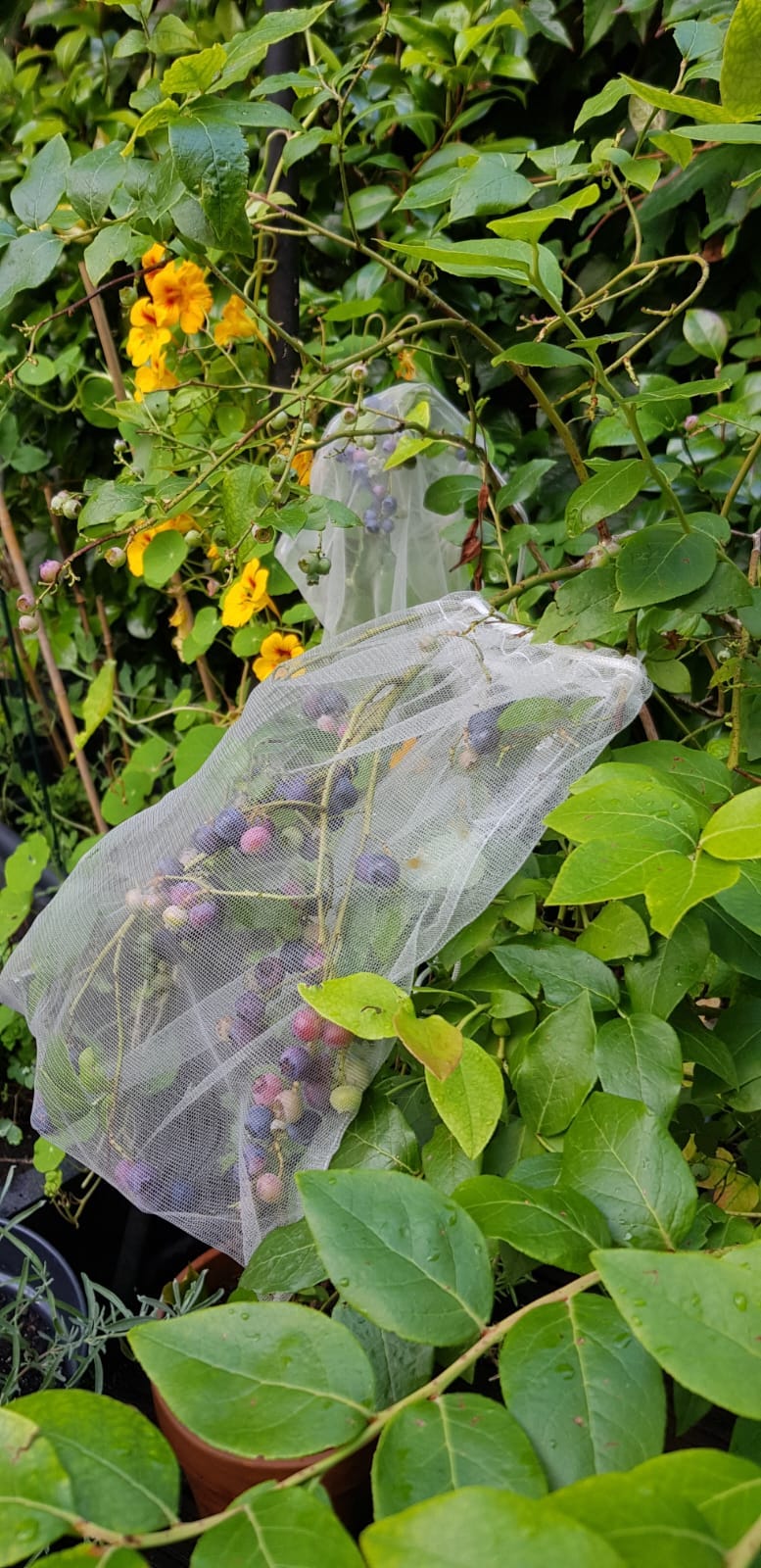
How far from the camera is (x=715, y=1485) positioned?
205mm

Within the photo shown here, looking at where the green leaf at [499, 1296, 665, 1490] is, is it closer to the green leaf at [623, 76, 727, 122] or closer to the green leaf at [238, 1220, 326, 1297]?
the green leaf at [238, 1220, 326, 1297]

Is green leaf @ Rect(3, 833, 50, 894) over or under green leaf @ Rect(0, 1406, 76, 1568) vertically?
under

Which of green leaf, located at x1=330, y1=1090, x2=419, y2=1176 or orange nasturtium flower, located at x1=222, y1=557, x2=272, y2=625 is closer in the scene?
green leaf, located at x1=330, y1=1090, x2=419, y2=1176

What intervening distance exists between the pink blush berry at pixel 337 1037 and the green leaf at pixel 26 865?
2.68 ft

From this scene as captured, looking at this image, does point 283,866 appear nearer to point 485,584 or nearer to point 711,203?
point 485,584

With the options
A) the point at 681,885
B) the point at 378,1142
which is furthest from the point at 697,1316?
the point at 378,1142

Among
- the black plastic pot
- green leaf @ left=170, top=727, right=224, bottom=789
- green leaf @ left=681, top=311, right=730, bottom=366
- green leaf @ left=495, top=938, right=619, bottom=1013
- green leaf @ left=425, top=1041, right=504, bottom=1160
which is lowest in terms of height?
the black plastic pot

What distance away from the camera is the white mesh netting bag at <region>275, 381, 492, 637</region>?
0.84 m

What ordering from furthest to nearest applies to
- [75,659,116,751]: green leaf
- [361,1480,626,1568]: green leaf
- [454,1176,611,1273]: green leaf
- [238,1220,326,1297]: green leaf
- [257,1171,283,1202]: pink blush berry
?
1. [75,659,116,751]: green leaf
2. [257,1171,283,1202]: pink blush berry
3. [238,1220,326,1297]: green leaf
4. [454,1176,611,1273]: green leaf
5. [361,1480,626,1568]: green leaf

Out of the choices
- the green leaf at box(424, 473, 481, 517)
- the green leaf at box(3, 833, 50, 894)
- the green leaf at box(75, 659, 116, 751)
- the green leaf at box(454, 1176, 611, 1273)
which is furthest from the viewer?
the green leaf at box(3, 833, 50, 894)

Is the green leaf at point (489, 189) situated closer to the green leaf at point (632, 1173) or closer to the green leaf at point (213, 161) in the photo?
the green leaf at point (213, 161)

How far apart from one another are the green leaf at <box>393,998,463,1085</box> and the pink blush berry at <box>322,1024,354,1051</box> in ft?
0.28

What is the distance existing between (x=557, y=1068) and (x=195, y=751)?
680 millimetres

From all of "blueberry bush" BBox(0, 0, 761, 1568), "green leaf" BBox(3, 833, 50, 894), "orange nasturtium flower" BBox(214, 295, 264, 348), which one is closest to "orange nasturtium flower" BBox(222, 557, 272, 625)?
"blueberry bush" BBox(0, 0, 761, 1568)
